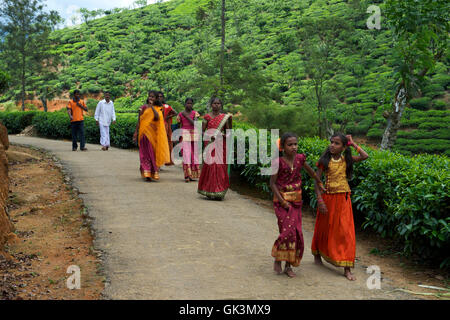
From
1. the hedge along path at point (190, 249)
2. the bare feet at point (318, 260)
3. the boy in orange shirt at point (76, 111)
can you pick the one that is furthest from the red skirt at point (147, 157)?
the bare feet at point (318, 260)

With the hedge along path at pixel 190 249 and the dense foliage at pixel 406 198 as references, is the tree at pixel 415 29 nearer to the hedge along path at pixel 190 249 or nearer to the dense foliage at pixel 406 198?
the dense foliage at pixel 406 198

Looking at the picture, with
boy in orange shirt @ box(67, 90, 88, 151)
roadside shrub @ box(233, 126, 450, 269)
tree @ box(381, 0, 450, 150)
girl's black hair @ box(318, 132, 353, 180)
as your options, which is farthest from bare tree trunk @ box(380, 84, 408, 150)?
boy in orange shirt @ box(67, 90, 88, 151)

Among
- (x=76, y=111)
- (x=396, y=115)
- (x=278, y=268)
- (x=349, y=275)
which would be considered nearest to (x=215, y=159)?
(x=278, y=268)

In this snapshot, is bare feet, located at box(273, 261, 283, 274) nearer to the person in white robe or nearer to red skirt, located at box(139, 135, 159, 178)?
red skirt, located at box(139, 135, 159, 178)

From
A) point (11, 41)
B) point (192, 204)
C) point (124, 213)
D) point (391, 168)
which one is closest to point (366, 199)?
point (391, 168)

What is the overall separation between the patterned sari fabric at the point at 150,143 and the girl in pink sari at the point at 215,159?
5.51 feet

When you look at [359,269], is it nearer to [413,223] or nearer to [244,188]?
[413,223]

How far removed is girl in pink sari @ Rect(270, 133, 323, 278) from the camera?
4465 mm

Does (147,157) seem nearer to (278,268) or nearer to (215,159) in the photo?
(215,159)

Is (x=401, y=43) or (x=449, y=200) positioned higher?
(x=401, y=43)

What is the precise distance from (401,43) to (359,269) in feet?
24.9

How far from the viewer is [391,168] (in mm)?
5957

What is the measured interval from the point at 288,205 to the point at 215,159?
3.40 meters

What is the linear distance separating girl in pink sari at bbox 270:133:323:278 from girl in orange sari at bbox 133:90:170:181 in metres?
4.89
